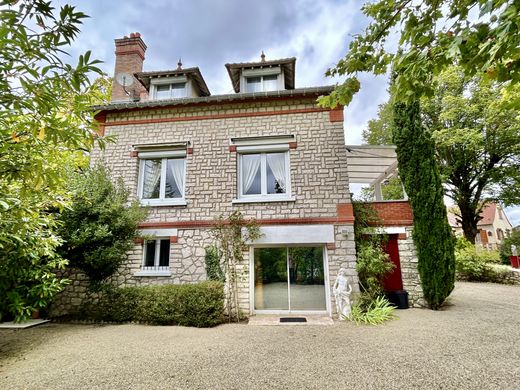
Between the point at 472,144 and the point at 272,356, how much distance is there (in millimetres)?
17165

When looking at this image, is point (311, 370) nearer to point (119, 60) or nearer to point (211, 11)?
point (211, 11)

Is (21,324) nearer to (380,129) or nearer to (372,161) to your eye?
(372,161)

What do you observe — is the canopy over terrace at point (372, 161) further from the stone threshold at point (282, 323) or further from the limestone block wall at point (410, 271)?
the stone threshold at point (282, 323)

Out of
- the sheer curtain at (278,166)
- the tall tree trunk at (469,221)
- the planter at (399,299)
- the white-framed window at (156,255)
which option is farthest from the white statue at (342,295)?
the tall tree trunk at (469,221)

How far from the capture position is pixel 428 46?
2.98 meters

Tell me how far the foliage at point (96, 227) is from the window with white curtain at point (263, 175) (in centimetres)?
332

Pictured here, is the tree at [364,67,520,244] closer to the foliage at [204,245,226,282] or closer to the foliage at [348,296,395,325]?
the foliage at [348,296,395,325]

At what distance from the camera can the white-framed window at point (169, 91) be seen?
990 cm

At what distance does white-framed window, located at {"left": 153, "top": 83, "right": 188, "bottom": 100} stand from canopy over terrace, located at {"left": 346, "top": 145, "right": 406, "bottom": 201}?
6.42 metres

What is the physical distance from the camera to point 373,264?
24.2ft

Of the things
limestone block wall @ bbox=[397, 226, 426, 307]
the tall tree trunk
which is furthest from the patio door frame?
the tall tree trunk

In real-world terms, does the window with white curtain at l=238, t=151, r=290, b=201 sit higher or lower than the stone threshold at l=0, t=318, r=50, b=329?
higher

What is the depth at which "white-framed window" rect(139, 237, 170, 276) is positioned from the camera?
→ 804 centimetres

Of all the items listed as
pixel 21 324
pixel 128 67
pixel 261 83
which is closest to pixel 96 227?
pixel 21 324
